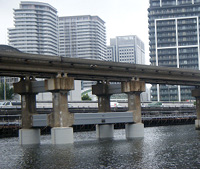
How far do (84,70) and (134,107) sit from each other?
1449 cm

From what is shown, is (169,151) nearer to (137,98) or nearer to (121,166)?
(121,166)

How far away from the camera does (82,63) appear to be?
3046 inches

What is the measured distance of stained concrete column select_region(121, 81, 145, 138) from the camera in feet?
282

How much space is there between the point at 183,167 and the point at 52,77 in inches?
1361

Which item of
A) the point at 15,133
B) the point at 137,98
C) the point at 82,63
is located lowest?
the point at 15,133

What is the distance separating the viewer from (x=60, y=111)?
7269 cm

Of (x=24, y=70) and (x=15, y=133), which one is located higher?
(x=24, y=70)

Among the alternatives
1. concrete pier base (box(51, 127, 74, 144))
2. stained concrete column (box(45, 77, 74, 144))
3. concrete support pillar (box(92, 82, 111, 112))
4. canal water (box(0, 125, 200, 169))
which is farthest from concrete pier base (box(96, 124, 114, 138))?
canal water (box(0, 125, 200, 169))

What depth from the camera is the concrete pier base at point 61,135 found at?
70.8 m

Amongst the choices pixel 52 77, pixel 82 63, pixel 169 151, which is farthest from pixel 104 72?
pixel 169 151

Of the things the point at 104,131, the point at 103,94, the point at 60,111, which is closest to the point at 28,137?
the point at 60,111

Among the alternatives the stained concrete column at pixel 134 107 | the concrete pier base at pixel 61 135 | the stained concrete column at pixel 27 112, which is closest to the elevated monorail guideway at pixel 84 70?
the stained concrete column at pixel 134 107

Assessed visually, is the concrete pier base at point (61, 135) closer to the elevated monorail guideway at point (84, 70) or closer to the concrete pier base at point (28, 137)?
the concrete pier base at point (28, 137)

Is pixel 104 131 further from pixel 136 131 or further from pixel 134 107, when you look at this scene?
pixel 134 107
